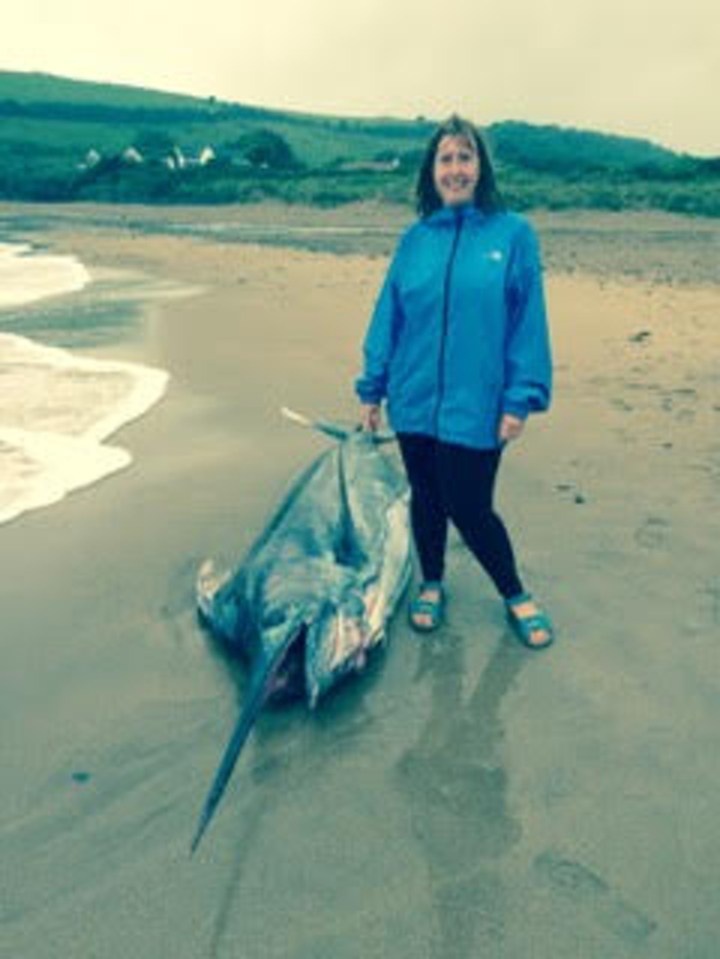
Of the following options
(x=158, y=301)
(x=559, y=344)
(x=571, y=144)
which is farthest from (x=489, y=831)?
(x=571, y=144)

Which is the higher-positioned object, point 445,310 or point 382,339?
point 445,310

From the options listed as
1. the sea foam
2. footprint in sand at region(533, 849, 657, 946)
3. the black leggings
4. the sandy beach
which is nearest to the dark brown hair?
the black leggings

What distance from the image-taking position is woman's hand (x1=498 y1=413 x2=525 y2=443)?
3.71 m

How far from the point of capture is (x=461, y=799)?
Result: 294 centimetres

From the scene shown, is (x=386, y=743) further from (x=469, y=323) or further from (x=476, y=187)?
(x=476, y=187)

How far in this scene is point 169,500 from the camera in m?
5.36

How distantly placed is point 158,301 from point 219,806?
10532 millimetres

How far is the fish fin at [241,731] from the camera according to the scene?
254 centimetres

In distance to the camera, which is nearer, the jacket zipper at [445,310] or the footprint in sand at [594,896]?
the footprint in sand at [594,896]

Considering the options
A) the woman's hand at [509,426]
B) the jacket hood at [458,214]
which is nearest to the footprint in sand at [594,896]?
the woman's hand at [509,426]

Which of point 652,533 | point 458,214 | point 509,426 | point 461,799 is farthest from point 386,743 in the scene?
point 652,533

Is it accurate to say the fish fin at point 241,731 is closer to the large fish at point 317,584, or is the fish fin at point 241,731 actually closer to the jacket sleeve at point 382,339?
the large fish at point 317,584

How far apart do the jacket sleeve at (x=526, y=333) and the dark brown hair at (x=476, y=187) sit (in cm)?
19

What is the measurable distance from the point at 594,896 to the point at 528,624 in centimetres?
143
